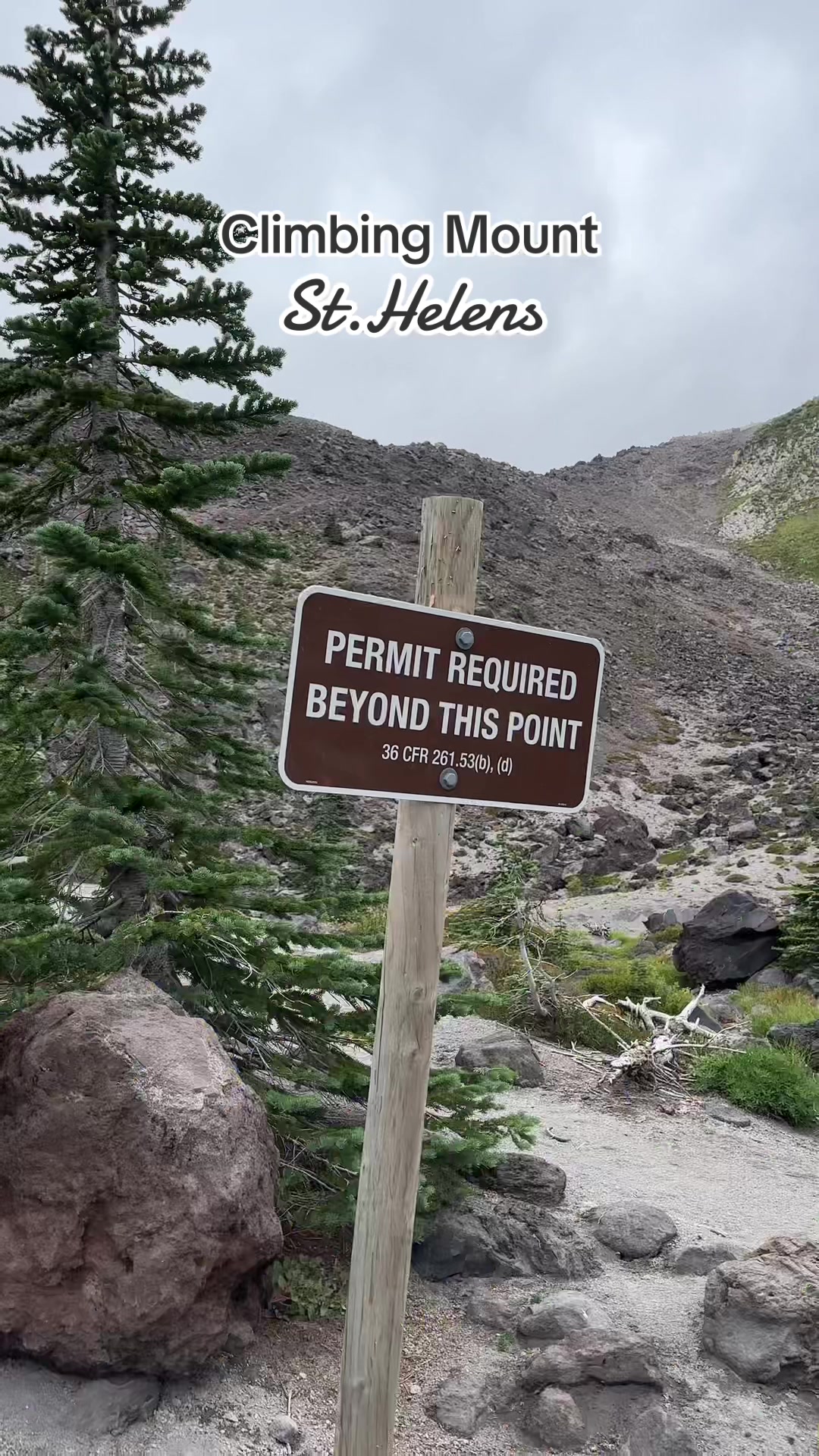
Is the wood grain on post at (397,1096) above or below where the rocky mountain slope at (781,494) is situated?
below

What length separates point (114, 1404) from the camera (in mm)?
3910

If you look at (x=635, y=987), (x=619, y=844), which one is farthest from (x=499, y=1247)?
(x=619, y=844)

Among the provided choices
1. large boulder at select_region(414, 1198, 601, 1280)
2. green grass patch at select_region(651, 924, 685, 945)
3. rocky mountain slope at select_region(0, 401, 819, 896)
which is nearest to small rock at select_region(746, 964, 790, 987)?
green grass patch at select_region(651, 924, 685, 945)

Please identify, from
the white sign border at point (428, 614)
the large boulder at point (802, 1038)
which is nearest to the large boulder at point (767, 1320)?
the white sign border at point (428, 614)

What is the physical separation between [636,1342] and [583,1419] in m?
0.41

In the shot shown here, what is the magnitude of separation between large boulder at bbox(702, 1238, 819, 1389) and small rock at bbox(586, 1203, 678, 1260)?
108cm

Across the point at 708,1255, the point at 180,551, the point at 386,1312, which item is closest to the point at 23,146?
the point at 180,551

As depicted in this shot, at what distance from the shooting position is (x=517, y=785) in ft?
9.66

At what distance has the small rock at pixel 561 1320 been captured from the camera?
448cm

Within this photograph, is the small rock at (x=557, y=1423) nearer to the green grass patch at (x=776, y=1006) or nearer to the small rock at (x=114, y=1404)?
the small rock at (x=114, y=1404)

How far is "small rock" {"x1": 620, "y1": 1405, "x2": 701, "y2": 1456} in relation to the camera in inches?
155

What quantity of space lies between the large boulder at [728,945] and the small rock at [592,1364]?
33.2 ft

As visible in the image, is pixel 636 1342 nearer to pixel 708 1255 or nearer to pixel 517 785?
pixel 708 1255

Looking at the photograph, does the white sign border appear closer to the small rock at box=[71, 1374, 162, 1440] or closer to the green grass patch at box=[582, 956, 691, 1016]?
the small rock at box=[71, 1374, 162, 1440]
